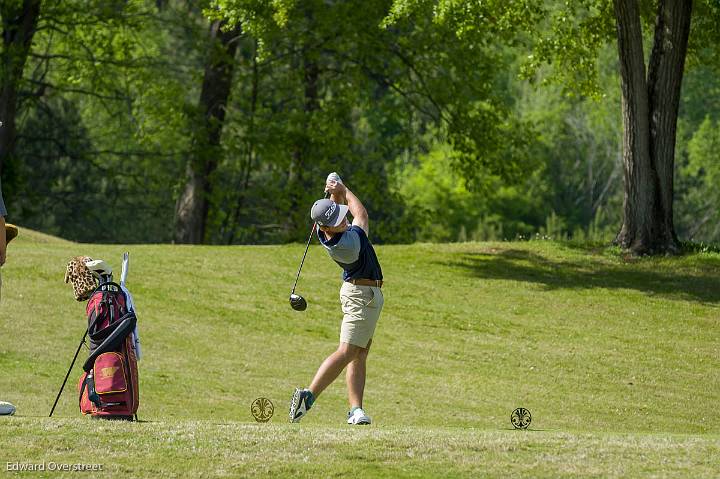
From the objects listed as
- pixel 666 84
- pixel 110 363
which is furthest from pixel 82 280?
pixel 666 84

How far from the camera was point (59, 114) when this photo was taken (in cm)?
→ 5041

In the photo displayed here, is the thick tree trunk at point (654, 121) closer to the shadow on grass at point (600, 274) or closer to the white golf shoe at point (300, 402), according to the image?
the shadow on grass at point (600, 274)

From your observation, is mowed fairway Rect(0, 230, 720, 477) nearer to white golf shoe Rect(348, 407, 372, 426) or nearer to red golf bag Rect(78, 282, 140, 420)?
white golf shoe Rect(348, 407, 372, 426)

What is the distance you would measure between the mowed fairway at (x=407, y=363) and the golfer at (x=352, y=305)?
1.24ft

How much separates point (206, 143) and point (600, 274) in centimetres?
1396

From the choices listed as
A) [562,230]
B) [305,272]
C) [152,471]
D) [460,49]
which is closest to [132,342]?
[152,471]

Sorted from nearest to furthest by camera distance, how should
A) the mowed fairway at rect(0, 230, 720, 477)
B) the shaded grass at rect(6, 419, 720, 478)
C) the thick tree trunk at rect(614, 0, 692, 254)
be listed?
the shaded grass at rect(6, 419, 720, 478)
the mowed fairway at rect(0, 230, 720, 477)
the thick tree trunk at rect(614, 0, 692, 254)

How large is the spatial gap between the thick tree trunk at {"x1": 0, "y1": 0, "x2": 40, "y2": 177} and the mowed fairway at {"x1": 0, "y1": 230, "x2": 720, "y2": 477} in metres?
8.19

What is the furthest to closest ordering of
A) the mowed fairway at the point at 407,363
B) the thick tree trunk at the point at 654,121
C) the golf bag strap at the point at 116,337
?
the thick tree trunk at the point at 654,121, the golf bag strap at the point at 116,337, the mowed fairway at the point at 407,363

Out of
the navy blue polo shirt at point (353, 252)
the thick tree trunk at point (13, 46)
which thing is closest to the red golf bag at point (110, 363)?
the navy blue polo shirt at point (353, 252)

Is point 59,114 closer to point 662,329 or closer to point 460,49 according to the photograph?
point 460,49

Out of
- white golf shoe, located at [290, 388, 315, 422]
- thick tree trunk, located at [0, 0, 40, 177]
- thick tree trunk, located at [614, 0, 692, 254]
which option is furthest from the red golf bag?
thick tree trunk, located at [0, 0, 40, 177]

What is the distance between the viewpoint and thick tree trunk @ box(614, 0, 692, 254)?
2484 cm

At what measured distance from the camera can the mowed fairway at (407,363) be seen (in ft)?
31.5
